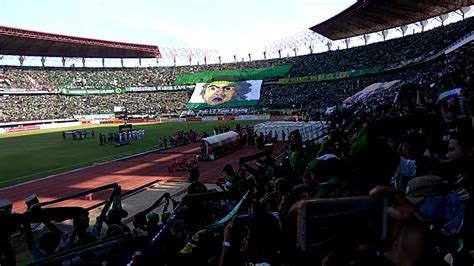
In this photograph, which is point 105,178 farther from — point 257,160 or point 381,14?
point 381,14

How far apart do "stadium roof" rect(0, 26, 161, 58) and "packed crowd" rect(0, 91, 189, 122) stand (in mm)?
9785

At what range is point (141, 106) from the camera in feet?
316

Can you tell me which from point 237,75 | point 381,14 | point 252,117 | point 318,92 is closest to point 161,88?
point 237,75

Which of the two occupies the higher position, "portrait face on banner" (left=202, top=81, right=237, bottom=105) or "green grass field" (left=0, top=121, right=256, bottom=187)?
"portrait face on banner" (left=202, top=81, right=237, bottom=105)

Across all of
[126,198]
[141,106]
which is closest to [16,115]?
[141,106]

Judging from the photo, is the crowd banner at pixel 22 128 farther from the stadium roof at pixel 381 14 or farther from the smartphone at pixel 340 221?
the smartphone at pixel 340 221

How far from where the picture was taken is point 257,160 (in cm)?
1245

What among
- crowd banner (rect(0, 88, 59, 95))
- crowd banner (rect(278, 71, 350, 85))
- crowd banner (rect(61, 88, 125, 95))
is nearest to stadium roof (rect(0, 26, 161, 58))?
crowd banner (rect(0, 88, 59, 95))

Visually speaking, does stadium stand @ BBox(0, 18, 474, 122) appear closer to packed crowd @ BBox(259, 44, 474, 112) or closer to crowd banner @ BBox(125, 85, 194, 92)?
packed crowd @ BBox(259, 44, 474, 112)

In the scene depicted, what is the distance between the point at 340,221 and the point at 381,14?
2406 inches

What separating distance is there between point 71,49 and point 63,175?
70.2 m

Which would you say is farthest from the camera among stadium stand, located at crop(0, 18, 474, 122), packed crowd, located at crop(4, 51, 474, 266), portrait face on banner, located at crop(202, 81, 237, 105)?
portrait face on banner, located at crop(202, 81, 237, 105)

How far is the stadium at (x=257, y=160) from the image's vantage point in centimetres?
327

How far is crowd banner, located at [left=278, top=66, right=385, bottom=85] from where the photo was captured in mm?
69369
